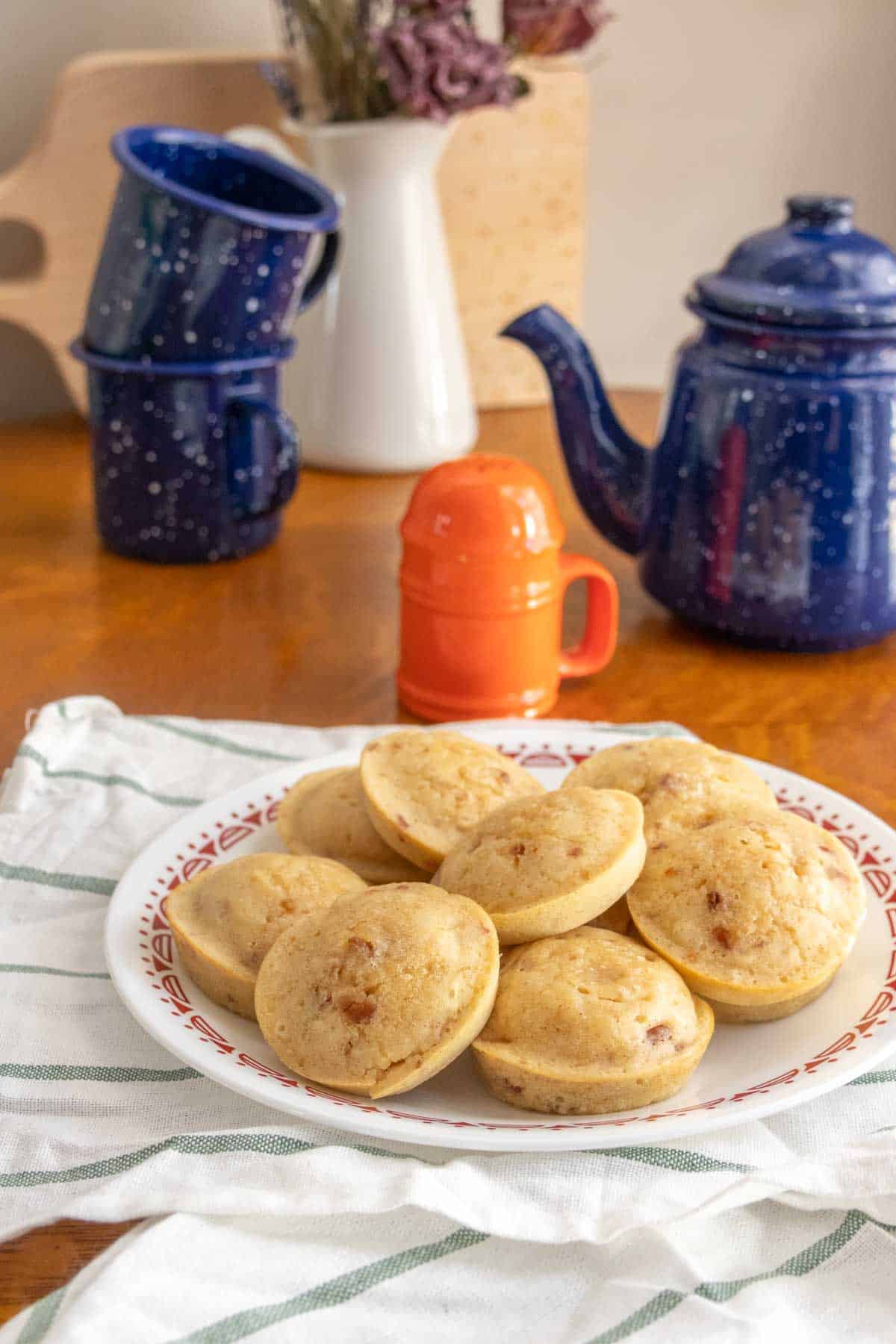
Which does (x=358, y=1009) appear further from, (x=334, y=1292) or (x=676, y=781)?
(x=676, y=781)

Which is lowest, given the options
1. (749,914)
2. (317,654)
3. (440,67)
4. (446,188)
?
(317,654)

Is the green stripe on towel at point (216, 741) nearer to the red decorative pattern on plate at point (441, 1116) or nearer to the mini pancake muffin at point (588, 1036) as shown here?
the red decorative pattern on plate at point (441, 1116)

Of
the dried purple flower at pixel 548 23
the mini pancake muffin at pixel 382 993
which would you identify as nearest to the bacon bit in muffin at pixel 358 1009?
the mini pancake muffin at pixel 382 993

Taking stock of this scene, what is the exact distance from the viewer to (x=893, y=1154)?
0.53 meters

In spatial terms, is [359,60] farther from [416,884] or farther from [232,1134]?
[232,1134]

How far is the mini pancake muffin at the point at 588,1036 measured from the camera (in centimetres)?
55

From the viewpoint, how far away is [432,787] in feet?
2.27

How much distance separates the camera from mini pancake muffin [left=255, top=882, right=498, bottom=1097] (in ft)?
1.79

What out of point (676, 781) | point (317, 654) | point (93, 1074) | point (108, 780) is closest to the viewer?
point (93, 1074)

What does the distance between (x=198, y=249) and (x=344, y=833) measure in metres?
0.54

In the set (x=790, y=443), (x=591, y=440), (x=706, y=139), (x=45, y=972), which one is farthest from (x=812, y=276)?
(x=706, y=139)

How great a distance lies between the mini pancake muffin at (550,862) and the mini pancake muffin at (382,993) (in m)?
0.02

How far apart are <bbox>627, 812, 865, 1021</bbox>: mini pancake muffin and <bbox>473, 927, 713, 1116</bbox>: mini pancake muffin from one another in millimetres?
22

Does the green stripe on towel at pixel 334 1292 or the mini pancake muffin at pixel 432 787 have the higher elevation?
the mini pancake muffin at pixel 432 787
